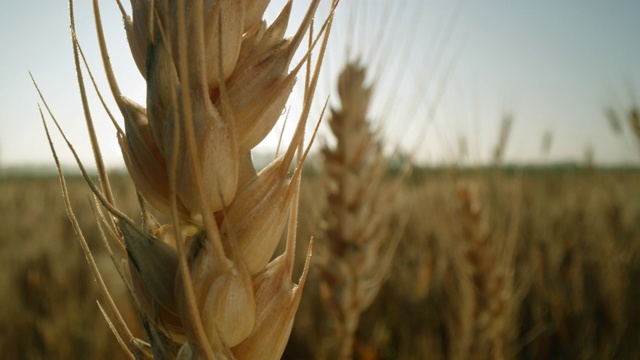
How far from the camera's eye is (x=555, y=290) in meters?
2.74

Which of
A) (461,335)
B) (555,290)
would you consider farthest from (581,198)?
(461,335)

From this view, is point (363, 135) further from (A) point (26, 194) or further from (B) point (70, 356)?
(A) point (26, 194)

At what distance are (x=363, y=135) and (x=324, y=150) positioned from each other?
0.18 metres

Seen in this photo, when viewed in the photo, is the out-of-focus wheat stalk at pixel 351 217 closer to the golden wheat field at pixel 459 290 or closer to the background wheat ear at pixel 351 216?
the background wheat ear at pixel 351 216

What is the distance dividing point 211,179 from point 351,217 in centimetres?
150

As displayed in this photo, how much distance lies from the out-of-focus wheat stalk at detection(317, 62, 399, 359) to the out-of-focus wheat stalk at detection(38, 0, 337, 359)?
4.57 feet

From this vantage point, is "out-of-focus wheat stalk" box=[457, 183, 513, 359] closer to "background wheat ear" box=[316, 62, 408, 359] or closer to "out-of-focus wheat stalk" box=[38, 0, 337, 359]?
"background wheat ear" box=[316, 62, 408, 359]

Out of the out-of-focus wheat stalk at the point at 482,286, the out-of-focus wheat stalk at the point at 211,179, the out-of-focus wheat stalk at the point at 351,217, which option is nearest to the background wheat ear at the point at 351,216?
the out-of-focus wheat stalk at the point at 351,217

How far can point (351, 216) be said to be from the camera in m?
1.94

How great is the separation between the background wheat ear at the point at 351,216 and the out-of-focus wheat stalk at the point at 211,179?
1393 millimetres

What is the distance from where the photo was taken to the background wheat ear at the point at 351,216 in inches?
75.1

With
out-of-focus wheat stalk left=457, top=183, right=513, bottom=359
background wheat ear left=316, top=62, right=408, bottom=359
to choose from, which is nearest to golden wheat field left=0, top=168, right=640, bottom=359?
out-of-focus wheat stalk left=457, top=183, right=513, bottom=359

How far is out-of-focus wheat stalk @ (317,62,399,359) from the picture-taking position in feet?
6.26

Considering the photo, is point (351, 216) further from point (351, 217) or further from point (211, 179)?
point (211, 179)
